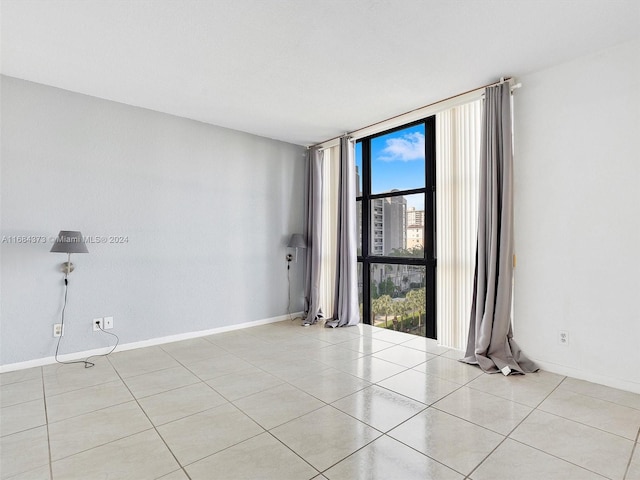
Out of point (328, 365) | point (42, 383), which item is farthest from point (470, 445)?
point (42, 383)

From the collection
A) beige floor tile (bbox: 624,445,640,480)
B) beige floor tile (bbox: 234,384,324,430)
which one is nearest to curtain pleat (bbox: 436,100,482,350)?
beige floor tile (bbox: 624,445,640,480)

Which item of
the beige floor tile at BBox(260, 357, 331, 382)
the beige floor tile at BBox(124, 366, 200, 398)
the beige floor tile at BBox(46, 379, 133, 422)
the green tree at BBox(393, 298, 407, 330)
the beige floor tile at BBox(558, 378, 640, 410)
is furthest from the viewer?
the green tree at BBox(393, 298, 407, 330)

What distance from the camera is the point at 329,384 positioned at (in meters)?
2.72

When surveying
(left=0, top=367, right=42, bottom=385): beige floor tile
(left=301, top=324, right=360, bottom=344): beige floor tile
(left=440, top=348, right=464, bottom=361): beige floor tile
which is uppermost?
(left=0, top=367, right=42, bottom=385): beige floor tile

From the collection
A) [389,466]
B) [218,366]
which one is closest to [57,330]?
[218,366]

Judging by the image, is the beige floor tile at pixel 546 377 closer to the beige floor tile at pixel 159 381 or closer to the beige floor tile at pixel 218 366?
the beige floor tile at pixel 218 366

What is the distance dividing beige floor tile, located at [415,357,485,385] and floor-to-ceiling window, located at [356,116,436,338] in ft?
2.45

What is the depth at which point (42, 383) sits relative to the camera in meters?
2.75

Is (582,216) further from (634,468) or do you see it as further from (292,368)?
(292,368)

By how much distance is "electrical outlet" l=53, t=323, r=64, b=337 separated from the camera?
3.22m

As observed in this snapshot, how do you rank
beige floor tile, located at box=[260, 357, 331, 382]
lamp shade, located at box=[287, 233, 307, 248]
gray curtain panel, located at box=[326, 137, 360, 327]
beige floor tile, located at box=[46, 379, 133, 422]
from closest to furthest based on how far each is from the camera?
beige floor tile, located at box=[46, 379, 133, 422]
beige floor tile, located at box=[260, 357, 331, 382]
gray curtain panel, located at box=[326, 137, 360, 327]
lamp shade, located at box=[287, 233, 307, 248]

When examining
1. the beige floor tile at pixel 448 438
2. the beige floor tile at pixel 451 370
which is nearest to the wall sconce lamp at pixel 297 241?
the beige floor tile at pixel 451 370

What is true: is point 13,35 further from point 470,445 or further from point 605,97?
point 605,97

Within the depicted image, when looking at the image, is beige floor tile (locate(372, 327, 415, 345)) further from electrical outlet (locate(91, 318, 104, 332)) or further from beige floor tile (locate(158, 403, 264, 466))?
electrical outlet (locate(91, 318, 104, 332))
